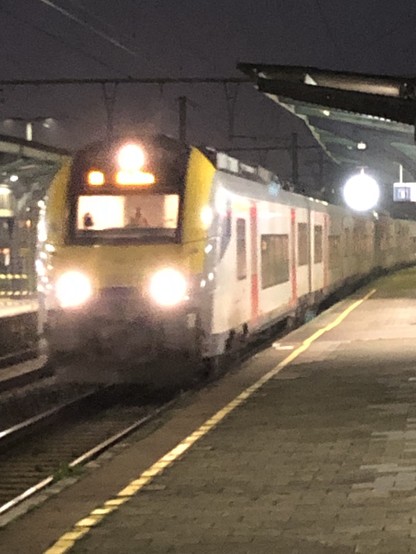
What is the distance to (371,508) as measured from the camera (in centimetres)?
684

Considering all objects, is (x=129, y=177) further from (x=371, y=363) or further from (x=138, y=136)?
(x=371, y=363)

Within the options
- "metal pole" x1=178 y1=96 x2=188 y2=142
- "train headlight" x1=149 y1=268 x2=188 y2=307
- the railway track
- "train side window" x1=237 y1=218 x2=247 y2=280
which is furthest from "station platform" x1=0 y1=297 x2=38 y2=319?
"train headlight" x1=149 y1=268 x2=188 y2=307

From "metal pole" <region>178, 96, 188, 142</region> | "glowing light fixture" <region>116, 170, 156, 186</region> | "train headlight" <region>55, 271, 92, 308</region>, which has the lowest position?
"train headlight" <region>55, 271, 92, 308</region>

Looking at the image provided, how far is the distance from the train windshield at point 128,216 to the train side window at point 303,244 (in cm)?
779

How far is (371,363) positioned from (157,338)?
10.2 ft

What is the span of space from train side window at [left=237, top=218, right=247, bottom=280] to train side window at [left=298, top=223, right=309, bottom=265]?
597 cm

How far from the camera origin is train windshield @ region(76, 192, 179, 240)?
1352cm

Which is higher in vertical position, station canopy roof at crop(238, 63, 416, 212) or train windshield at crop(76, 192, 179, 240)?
station canopy roof at crop(238, 63, 416, 212)

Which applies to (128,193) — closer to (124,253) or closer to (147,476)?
(124,253)

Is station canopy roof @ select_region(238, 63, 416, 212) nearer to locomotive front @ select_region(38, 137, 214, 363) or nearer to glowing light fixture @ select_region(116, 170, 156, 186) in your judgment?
locomotive front @ select_region(38, 137, 214, 363)

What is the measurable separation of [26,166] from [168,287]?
1203 centimetres

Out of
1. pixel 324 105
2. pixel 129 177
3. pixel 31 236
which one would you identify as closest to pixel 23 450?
pixel 129 177

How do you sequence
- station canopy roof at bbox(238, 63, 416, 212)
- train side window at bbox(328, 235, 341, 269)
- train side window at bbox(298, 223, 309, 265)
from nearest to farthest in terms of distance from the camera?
station canopy roof at bbox(238, 63, 416, 212), train side window at bbox(298, 223, 309, 265), train side window at bbox(328, 235, 341, 269)

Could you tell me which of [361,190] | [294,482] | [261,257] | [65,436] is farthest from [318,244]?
[361,190]
